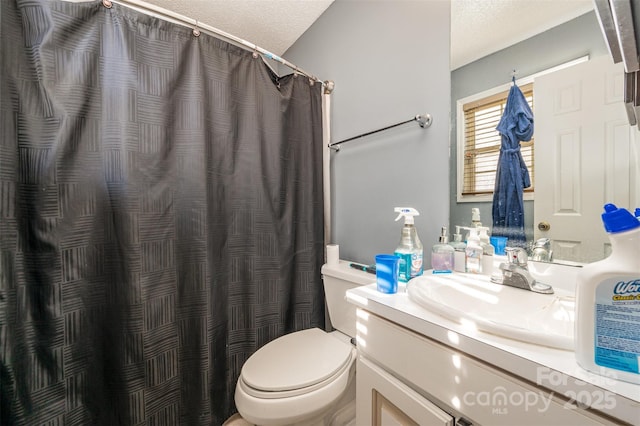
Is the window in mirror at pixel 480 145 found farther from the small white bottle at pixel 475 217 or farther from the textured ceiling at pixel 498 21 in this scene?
the textured ceiling at pixel 498 21

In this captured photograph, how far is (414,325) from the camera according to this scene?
1.90 feet

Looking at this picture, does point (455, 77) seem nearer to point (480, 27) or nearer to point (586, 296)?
point (480, 27)

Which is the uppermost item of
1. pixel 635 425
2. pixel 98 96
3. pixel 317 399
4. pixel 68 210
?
pixel 98 96

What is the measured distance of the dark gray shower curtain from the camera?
790mm

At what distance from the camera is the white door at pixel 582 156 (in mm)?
647

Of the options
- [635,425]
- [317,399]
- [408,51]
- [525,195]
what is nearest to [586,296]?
[635,425]

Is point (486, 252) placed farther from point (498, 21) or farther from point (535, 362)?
point (498, 21)

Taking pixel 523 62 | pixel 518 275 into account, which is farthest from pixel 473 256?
pixel 523 62

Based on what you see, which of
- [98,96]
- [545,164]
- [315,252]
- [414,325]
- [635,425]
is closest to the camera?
[635,425]

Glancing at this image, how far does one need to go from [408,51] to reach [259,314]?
1376 mm

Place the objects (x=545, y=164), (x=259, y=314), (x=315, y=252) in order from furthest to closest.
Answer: (x=315, y=252) < (x=259, y=314) < (x=545, y=164)

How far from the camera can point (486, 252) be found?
870 millimetres

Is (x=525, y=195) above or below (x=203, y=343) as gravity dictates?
above

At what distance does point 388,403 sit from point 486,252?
22.3 inches
